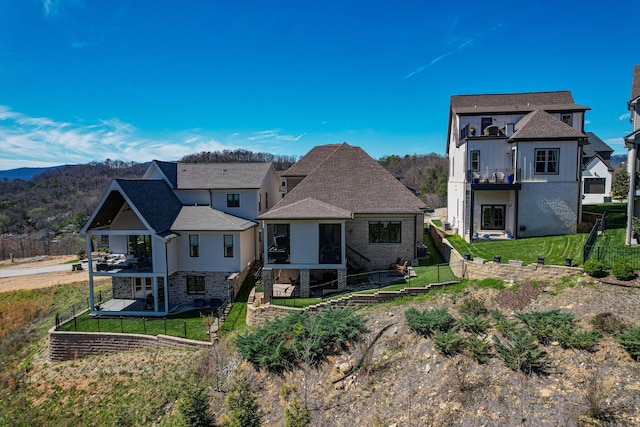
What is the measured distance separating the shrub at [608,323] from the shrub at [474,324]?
3.29 meters

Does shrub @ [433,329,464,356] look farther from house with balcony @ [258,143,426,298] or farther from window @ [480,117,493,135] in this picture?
window @ [480,117,493,135]

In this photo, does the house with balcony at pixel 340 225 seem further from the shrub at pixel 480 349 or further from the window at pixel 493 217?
the shrub at pixel 480 349

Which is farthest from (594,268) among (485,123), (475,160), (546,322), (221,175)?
(221,175)

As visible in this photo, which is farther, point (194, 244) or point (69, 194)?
point (69, 194)

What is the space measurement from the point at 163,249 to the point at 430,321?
54.2 feet

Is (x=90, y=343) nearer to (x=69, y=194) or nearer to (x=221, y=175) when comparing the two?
(x=221, y=175)

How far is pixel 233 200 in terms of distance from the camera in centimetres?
2809

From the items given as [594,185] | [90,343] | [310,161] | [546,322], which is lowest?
[90,343]

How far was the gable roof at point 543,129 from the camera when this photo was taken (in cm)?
2227

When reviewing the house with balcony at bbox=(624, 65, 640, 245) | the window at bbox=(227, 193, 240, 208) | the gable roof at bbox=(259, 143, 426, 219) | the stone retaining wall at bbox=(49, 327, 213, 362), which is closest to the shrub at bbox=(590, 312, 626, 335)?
the house with balcony at bbox=(624, 65, 640, 245)

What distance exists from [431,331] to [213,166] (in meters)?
22.6

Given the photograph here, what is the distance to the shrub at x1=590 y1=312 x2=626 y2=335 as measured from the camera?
11.5m

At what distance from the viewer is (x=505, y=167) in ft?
78.6

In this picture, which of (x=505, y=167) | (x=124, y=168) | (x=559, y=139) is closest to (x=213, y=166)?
(x=505, y=167)
